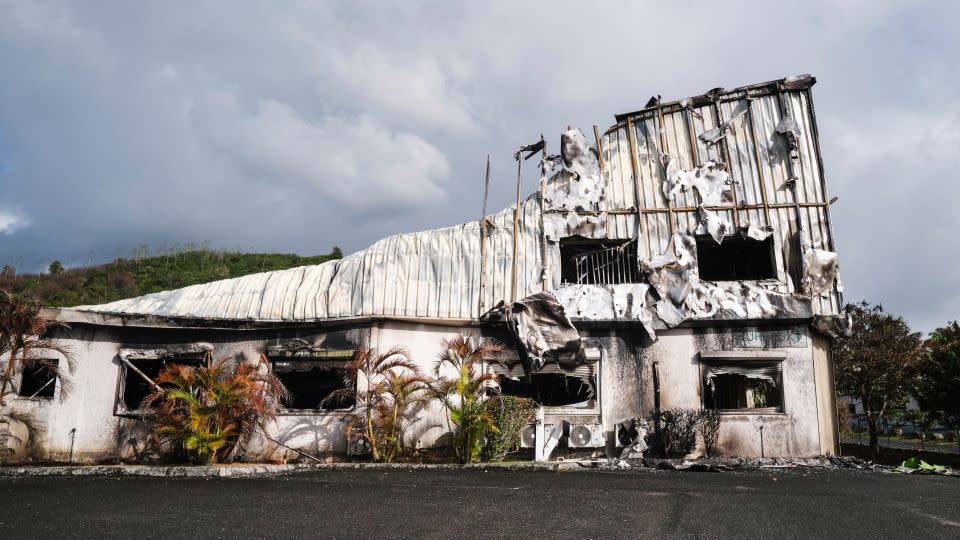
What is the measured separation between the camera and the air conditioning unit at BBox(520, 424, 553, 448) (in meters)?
13.6

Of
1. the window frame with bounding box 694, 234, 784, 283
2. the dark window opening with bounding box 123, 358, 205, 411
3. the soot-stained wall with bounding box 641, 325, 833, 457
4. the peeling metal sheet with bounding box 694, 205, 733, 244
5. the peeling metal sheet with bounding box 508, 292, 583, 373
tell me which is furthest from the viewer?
the peeling metal sheet with bounding box 694, 205, 733, 244

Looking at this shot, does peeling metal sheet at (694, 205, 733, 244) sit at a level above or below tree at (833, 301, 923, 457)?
above

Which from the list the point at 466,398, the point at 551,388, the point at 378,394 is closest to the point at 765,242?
the point at 551,388

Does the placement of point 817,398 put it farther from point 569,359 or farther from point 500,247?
point 500,247

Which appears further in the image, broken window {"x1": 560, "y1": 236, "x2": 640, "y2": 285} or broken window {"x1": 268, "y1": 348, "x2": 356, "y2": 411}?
broken window {"x1": 560, "y1": 236, "x2": 640, "y2": 285}

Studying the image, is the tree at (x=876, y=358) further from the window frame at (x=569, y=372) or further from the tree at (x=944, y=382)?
the window frame at (x=569, y=372)

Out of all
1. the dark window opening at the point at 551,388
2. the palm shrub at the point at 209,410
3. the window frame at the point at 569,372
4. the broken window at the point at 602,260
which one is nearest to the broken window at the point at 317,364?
the palm shrub at the point at 209,410

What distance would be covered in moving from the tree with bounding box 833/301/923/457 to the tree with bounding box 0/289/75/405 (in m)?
21.3

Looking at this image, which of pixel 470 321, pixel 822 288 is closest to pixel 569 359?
pixel 470 321

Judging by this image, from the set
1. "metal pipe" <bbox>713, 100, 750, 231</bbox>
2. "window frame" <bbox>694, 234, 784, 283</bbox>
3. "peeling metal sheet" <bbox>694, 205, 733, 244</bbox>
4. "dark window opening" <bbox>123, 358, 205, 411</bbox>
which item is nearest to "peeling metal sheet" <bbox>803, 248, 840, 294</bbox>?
"window frame" <bbox>694, 234, 784, 283</bbox>

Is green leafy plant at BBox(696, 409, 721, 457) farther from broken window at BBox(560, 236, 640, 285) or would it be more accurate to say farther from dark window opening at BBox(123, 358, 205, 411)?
dark window opening at BBox(123, 358, 205, 411)

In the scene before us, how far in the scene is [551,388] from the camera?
15570 mm

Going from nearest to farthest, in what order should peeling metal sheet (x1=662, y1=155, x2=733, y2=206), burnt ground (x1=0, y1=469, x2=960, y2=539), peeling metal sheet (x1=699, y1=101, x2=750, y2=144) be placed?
burnt ground (x1=0, y1=469, x2=960, y2=539) < peeling metal sheet (x1=662, y1=155, x2=733, y2=206) < peeling metal sheet (x1=699, y1=101, x2=750, y2=144)

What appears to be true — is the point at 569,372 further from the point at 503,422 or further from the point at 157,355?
the point at 157,355
